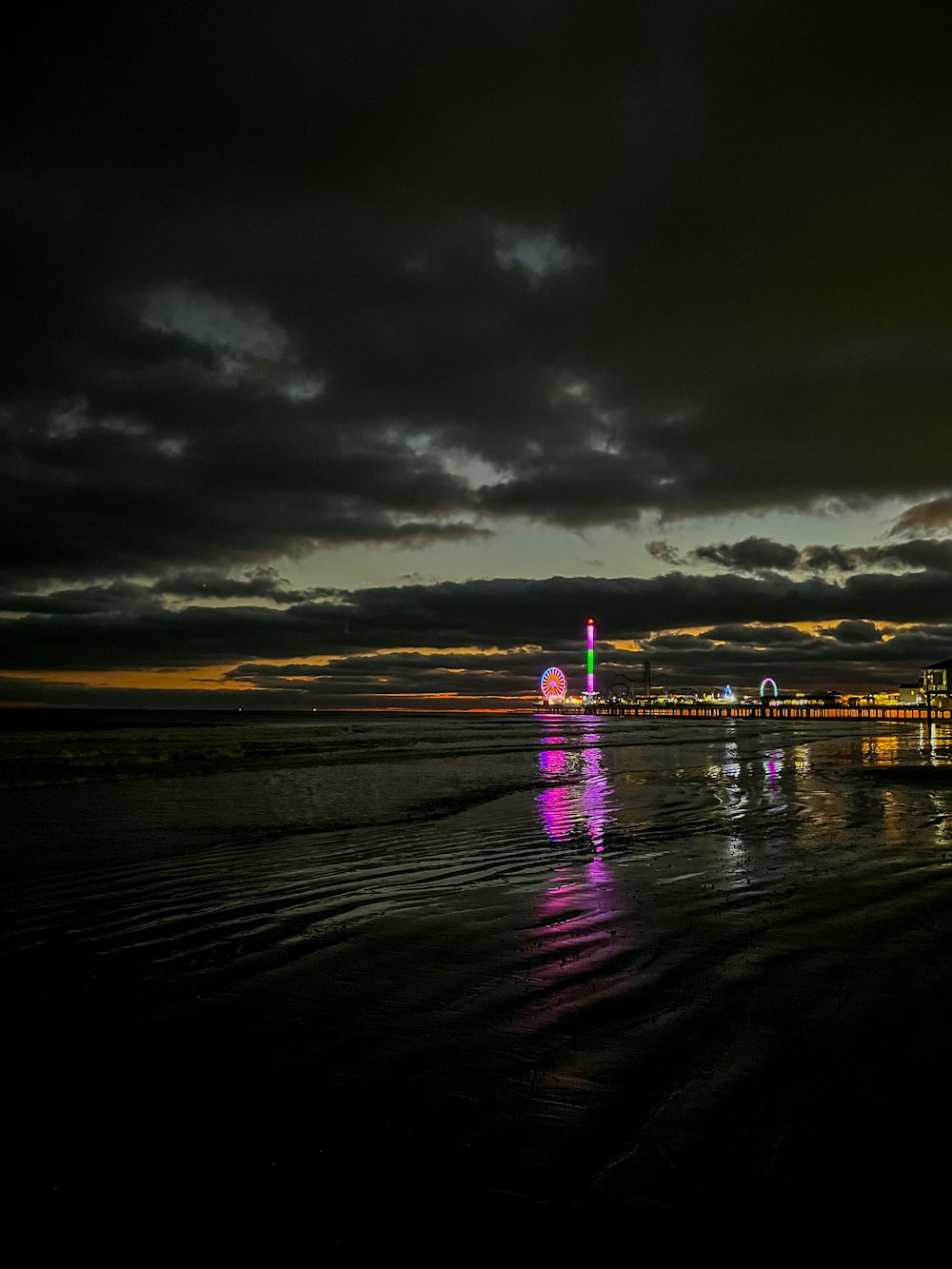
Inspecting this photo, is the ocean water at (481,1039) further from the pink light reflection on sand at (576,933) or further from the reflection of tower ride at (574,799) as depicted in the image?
the reflection of tower ride at (574,799)

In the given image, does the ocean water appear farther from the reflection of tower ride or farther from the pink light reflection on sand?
the reflection of tower ride

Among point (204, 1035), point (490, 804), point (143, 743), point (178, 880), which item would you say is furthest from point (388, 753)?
point (204, 1035)

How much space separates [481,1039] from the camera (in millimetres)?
4996

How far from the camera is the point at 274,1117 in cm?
405

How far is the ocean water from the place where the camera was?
3363 millimetres

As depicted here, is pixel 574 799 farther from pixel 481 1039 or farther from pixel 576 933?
pixel 481 1039

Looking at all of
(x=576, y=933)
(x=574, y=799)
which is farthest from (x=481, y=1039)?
(x=574, y=799)

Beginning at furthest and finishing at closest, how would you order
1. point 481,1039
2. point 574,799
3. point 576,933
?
point 574,799, point 576,933, point 481,1039

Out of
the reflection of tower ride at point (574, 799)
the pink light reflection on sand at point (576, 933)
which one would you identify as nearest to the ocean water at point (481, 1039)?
the pink light reflection on sand at point (576, 933)

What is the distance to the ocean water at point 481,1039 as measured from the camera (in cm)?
336

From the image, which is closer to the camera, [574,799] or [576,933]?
[576,933]

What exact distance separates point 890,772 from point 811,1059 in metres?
25.6

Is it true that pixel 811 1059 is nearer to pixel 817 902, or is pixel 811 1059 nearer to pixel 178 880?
pixel 817 902

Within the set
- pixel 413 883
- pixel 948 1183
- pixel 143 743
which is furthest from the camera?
pixel 143 743
